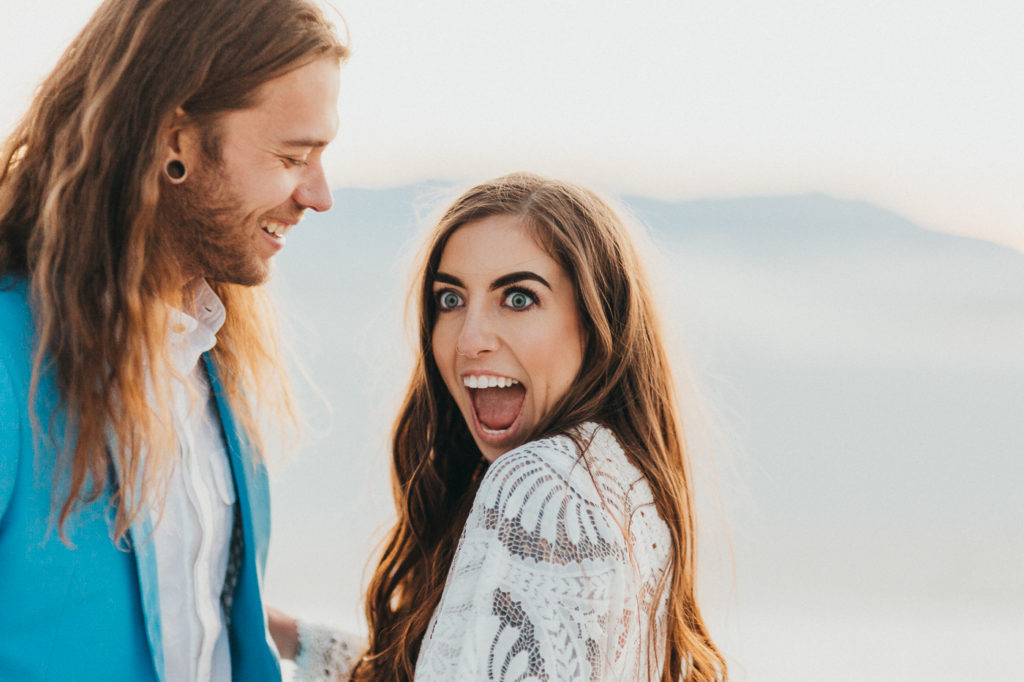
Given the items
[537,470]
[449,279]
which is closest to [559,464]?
[537,470]

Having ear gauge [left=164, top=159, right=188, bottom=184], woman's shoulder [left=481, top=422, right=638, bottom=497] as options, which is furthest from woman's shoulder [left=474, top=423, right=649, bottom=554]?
ear gauge [left=164, top=159, right=188, bottom=184]

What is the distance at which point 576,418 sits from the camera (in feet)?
5.87

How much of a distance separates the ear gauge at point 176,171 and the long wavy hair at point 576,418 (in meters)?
0.49

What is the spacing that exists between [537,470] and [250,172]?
81 cm

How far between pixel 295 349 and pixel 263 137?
667mm

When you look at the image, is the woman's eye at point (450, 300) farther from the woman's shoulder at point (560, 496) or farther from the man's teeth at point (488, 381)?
the woman's shoulder at point (560, 496)

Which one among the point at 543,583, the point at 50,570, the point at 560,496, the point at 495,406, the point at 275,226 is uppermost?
the point at 275,226

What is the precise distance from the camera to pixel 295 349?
2.38m

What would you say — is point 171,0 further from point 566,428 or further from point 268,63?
point 566,428

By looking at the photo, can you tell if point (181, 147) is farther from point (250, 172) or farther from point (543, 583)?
point (543, 583)

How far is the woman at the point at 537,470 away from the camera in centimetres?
150

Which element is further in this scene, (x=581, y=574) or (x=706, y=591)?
(x=706, y=591)

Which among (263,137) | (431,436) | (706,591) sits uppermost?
(263,137)

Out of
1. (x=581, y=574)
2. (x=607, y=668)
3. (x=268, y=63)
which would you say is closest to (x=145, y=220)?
(x=268, y=63)
